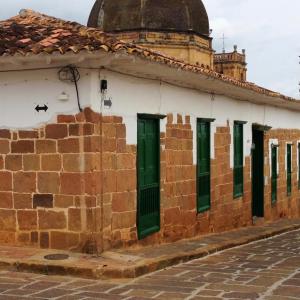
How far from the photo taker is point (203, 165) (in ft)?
37.2

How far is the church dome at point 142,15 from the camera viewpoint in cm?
3597

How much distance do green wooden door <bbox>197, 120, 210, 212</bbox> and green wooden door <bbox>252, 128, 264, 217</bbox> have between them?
14.5 ft

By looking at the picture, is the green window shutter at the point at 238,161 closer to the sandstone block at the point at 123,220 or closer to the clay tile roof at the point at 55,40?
the clay tile roof at the point at 55,40

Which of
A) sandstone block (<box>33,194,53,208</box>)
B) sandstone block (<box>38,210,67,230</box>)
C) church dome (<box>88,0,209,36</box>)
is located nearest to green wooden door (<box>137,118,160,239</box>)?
sandstone block (<box>38,210,67,230</box>)

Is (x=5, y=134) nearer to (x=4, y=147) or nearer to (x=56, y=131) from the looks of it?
(x=4, y=147)

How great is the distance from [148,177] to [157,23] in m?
28.4

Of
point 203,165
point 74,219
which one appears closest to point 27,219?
point 74,219

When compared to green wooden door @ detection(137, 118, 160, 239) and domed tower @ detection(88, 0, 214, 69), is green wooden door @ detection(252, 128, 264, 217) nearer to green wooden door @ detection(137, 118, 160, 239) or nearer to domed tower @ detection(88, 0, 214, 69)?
green wooden door @ detection(137, 118, 160, 239)

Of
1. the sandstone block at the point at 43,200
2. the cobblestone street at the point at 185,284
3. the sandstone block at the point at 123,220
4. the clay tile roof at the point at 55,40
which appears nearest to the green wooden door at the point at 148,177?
the sandstone block at the point at 123,220

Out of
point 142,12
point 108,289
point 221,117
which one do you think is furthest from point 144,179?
point 142,12

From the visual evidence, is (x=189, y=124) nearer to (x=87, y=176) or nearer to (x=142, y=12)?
(x=87, y=176)

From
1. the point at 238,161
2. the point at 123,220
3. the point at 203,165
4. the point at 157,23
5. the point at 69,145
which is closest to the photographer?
the point at 69,145

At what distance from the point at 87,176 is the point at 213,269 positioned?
1960 millimetres

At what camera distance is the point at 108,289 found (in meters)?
6.16
